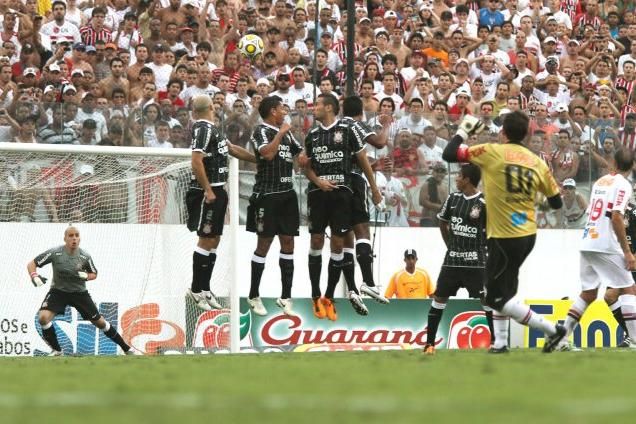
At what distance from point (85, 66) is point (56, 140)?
2.96 m

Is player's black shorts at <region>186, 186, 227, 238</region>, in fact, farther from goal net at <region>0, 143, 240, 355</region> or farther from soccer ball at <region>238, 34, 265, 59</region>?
soccer ball at <region>238, 34, 265, 59</region>

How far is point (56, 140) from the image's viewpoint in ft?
68.5

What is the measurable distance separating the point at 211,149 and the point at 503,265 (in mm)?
5056

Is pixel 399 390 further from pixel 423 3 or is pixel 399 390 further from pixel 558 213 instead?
pixel 423 3

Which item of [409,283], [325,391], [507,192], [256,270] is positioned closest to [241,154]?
[256,270]

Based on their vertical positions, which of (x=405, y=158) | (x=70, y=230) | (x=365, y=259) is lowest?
(x=365, y=259)

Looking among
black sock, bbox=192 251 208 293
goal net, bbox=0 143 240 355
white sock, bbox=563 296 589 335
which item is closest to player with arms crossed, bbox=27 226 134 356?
goal net, bbox=0 143 240 355

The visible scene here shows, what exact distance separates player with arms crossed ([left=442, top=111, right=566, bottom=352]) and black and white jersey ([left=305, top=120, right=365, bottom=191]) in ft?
11.4

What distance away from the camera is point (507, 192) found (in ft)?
44.5

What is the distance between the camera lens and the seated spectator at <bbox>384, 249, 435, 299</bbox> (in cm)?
2336

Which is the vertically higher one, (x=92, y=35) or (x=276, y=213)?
(x=92, y=35)

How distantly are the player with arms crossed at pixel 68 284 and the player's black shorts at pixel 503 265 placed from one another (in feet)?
23.6

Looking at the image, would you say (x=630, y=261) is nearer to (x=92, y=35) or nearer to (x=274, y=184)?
(x=274, y=184)

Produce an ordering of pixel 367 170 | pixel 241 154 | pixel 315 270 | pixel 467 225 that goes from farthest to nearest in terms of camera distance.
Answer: pixel 241 154 → pixel 315 270 → pixel 467 225 → pixel 367 170
